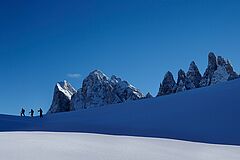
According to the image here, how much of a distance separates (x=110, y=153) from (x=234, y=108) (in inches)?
346

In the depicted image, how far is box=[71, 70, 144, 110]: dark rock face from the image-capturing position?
358ft

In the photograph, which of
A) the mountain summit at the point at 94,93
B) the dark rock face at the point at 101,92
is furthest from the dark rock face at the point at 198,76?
the dark rock face at the point at 101,92

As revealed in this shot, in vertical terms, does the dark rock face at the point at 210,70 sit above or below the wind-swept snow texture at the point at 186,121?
above

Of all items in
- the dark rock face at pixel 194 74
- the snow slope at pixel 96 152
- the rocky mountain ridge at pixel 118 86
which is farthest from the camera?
the dark rock face at pixel 194 74

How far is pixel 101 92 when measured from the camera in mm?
120938

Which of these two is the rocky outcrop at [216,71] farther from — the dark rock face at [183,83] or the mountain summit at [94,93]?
the mountain summit at [94,93]

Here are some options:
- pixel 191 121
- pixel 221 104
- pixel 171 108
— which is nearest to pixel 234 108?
pixel 221 104

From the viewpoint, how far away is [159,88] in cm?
9250

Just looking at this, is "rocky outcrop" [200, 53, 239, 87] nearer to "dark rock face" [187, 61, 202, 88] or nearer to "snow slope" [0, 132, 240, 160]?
"dark rock face" [187, 61, 202, 88]

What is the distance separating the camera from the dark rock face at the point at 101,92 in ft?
358

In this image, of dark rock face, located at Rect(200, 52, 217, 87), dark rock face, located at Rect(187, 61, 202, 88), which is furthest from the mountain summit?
dark rock face, located at Rect(200, 52, 217, 87)

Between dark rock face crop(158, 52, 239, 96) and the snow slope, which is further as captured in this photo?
dark rock face crop(158, 52, 239, 96)

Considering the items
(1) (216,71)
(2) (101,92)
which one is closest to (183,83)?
(1) (216,71)

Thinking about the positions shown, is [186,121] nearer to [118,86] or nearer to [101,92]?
[118,86]
